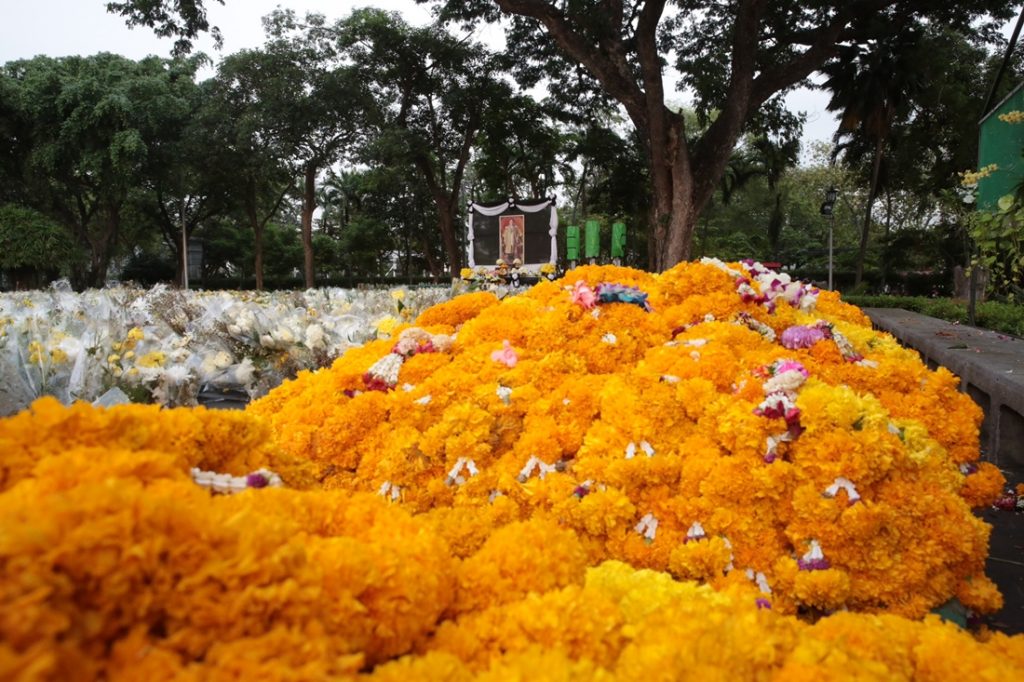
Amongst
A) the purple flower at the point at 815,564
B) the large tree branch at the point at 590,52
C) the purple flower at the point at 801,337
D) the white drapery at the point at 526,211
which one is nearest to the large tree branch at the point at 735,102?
the large tree branch at the point at 590,52

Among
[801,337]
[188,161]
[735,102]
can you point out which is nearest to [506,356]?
[801,337]

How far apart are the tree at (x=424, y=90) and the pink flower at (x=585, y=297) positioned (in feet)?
49.4

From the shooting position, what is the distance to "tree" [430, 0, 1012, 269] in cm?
1079

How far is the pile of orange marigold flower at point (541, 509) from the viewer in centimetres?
89

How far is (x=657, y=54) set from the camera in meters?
12.0

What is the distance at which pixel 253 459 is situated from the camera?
151 centimetres

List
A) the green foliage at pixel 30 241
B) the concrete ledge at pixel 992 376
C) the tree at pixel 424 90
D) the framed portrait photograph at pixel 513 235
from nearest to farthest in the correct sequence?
1. the concrete ledge at pixel 992 376
2. the framed portrait photograph at pixel 513 235
3. the tree at pixel 424 90
4. the green foliage at pixel 30 241

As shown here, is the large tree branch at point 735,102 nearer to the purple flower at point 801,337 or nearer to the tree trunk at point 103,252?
the purple flower at point 801,337

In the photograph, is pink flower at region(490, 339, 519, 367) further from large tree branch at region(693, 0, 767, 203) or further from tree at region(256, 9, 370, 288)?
tree at region(256, 9, 370, 288)

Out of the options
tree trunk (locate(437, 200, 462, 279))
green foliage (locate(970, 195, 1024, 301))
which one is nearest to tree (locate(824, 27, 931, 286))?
tree trunk (locate(437, 200, 462, 279))

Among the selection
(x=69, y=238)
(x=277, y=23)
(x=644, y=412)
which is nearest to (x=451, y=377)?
(x=644, y=412)

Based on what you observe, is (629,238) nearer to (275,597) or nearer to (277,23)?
(277,23)

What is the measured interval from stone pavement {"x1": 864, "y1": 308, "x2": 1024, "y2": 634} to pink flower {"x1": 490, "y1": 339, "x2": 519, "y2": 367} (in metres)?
1.88

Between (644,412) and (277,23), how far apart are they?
19.5 m
